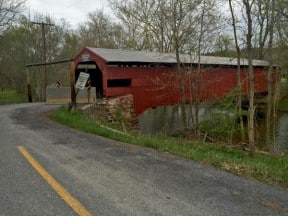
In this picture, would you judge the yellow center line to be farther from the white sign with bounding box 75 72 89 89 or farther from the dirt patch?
the dirt patch

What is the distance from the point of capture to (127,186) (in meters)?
4.45

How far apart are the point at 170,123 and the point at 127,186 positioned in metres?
24.3

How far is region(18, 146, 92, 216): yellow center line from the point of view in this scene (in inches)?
143

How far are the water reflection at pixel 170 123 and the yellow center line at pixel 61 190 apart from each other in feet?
43.6

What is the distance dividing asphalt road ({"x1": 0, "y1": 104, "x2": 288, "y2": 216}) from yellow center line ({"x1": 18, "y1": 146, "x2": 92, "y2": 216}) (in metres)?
0.05

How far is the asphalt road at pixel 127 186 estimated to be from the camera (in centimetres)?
372

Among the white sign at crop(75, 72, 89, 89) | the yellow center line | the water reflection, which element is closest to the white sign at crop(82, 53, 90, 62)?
the water reflection

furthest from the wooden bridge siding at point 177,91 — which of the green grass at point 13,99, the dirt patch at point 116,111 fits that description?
the green grass at point 13,99

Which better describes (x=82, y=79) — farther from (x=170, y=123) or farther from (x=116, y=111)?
(x=170, y=123)

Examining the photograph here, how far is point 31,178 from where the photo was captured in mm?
4797

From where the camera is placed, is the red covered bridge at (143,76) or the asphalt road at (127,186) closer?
the asphalt road at (127,186)

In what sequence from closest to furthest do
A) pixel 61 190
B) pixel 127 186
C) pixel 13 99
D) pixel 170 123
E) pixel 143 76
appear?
1. pixel 61 190
2. pixel 127 186
3. pixel 143 76
4. pixel 170 123
5. pixel 13 99

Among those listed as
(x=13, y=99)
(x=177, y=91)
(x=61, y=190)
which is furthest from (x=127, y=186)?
(x=13, y=99)

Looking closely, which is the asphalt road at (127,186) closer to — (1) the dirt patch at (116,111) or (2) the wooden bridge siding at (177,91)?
(1) the dirt patch at (116,111)
